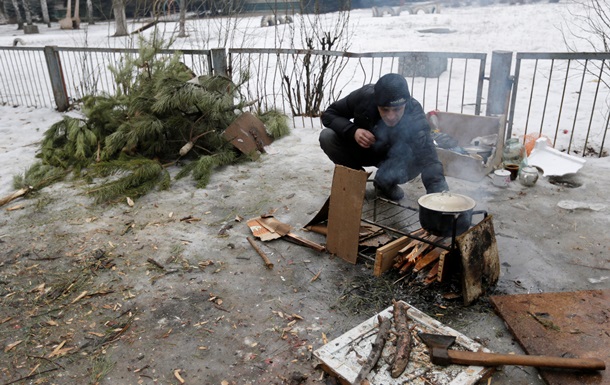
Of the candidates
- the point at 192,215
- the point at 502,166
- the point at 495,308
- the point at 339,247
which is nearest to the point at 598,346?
the point at 495,308

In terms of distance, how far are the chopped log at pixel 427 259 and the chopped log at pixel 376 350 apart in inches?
25.4

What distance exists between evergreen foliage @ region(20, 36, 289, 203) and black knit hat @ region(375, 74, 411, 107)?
260 cm

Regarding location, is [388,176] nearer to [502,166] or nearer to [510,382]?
[502,166]

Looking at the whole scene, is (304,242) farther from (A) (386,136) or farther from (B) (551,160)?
(B) (551,160)

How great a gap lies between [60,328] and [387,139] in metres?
3.10

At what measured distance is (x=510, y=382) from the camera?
7.91 feet

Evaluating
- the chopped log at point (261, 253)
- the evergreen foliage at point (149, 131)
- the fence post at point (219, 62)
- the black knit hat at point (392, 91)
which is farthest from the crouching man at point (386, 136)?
the fence post at point (219, 62)

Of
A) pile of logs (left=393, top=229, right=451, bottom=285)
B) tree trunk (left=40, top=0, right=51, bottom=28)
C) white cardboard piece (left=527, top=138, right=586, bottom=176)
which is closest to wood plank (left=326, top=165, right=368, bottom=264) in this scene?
pile of logs (left=393, top=229, right=451, bottom=285)

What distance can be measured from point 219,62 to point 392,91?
4.74 m

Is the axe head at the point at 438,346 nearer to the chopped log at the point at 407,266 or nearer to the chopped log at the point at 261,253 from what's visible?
the chopped log at the point at 407,266

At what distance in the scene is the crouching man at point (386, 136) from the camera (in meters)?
3.68

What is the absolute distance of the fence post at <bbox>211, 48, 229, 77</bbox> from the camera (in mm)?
7470

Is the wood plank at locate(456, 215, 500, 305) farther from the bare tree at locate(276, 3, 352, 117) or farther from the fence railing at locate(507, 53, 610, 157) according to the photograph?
the bare tree at locate(276, 3, 352, 117)

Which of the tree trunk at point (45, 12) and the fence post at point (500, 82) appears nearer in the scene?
the fence post at point (500, 82)
